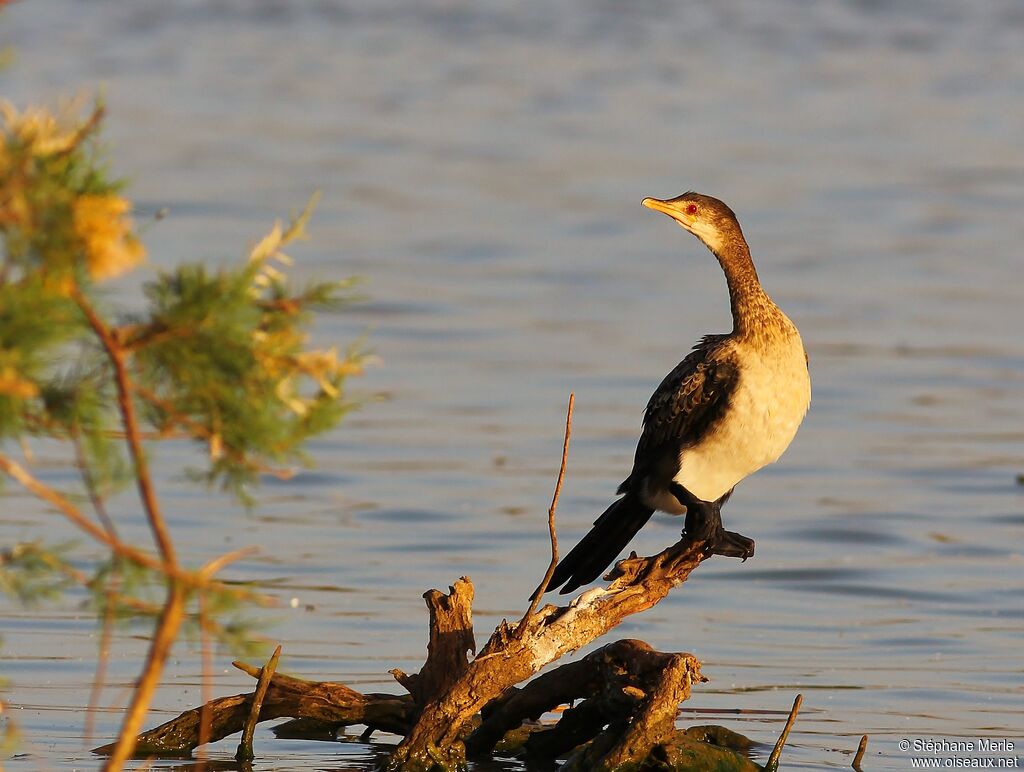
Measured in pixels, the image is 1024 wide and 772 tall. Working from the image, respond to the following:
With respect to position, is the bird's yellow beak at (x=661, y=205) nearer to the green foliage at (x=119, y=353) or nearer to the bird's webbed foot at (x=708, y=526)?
the bird's webbed foot at (x=708, y=526)

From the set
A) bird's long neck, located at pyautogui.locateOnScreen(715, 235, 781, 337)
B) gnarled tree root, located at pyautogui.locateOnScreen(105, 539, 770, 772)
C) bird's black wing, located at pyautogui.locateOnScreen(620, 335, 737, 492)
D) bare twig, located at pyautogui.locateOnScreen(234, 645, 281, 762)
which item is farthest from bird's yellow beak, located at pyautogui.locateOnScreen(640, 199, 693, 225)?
bare twig, located at pyautogui.locateOnScreen(234, 645, 281, 762)

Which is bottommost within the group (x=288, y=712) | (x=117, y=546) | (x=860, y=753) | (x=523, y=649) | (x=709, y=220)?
(x=860, y=753)

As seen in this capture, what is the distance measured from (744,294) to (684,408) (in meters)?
0.51

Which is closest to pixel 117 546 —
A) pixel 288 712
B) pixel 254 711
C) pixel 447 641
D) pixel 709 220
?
pixel 447 641

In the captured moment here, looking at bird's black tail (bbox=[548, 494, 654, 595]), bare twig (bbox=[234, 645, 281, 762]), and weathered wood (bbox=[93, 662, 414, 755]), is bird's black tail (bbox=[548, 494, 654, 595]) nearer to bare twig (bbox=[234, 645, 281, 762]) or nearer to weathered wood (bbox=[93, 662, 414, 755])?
weathered wood (bbox=[93, 662, 414, 755])

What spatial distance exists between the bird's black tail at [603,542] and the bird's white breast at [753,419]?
0.73 feet

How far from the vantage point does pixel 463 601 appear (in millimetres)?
6117

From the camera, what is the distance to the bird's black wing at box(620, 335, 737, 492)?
22.0 ft

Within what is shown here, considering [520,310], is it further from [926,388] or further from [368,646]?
[368,646]

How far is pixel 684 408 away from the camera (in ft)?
22.2

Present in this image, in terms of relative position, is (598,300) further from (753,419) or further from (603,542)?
(753,419)

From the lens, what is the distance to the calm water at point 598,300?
327 inches

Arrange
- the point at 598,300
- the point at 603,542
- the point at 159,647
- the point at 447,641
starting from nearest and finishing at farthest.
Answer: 1. the point at 159,647
2. the point at 447,641
3. the point at 603,542
4. the point at 598,300

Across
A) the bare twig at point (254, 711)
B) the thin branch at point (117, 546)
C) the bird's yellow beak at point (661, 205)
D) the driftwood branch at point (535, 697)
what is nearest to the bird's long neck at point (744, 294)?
the bird's yellow beak at point (661, 205)
